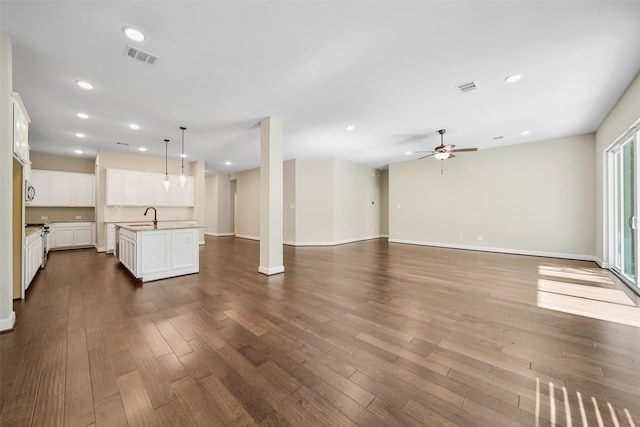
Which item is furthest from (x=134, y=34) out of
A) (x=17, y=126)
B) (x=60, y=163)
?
(x=60, y=163)

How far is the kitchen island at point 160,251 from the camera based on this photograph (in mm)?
4012

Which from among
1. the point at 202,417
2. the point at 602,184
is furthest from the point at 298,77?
the point at 602,184

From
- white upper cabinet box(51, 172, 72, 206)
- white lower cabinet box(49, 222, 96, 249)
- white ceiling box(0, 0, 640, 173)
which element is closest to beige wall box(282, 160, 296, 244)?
white ceiling box(0, 0, 640, 173)

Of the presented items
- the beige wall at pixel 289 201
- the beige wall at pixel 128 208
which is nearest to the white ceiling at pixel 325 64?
the beige wall at pixel 128 208

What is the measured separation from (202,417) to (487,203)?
26.3ft

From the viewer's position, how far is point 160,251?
4.20 metres

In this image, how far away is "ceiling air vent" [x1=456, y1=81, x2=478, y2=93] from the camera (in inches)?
136

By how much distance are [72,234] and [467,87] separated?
10.3m

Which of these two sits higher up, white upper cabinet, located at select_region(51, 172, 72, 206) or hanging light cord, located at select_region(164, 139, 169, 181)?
hanging light cord, located at select_region(164, 139, 169, 181)

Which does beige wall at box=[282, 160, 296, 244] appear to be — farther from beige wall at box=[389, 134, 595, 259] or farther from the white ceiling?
beige wall at box=[389, 134, 595, 259]

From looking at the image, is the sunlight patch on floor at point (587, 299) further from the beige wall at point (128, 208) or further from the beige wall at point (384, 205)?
the beige wall at point (128, 208)

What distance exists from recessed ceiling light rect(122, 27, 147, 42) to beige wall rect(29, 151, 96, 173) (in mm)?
7751

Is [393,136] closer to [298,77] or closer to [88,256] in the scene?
[298,77]

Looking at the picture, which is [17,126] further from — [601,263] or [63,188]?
[601,263]
